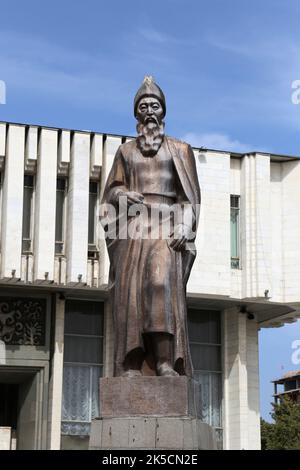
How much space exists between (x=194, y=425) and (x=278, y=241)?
23.3 meters

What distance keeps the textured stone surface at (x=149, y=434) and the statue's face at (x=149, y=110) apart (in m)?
3.45

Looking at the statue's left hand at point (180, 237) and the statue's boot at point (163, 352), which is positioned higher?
the statue's left hand at point (180, 237)

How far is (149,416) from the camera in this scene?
990cm

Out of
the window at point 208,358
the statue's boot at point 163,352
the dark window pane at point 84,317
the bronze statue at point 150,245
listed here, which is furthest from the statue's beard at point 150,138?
the window at point 208,358

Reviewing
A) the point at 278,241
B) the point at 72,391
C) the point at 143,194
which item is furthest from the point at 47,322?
the point at 143,194

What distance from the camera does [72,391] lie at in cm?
3166

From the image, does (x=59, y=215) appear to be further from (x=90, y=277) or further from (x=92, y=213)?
(x=90, y=277)

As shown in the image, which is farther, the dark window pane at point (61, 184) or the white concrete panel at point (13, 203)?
the dark window pane at point (61, 184)

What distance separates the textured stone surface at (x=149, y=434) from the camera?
9.66 meters

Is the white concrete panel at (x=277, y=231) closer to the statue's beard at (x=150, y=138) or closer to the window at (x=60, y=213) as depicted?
the window at (x=60, y=213)

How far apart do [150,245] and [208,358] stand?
23.3 m

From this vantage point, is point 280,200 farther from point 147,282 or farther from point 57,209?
point 147,282

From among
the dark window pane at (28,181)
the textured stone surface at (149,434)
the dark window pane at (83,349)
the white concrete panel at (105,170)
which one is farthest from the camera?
the dark window pane at (83,349)

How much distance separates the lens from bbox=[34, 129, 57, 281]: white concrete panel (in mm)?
29812
